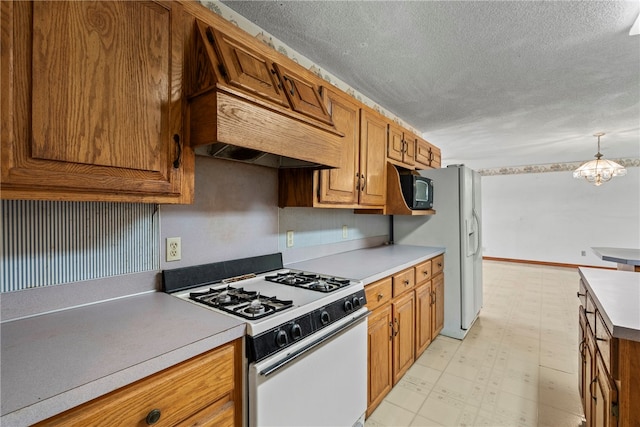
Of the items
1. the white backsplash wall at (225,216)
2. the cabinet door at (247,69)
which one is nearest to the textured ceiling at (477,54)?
the cabinet door at (247,69)

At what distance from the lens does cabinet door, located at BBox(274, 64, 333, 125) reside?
4.75ft

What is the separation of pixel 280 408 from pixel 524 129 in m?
4.53


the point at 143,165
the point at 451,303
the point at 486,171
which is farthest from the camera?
the point at 486,171

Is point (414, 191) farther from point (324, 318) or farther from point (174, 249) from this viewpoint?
point (174, 249)

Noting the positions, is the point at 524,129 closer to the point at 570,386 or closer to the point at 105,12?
the point at 570,386

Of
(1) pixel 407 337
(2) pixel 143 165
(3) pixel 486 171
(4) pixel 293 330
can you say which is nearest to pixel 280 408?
(4) pixel 293 330

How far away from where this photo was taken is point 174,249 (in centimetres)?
142

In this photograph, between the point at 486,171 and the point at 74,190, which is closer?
the point at 74,190

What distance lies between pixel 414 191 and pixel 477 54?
1.08 m

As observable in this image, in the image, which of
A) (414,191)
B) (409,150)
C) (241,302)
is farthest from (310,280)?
(409,150)

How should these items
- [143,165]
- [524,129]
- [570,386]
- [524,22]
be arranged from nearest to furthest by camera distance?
[143,165], [524,22], [570,386], [524,129]

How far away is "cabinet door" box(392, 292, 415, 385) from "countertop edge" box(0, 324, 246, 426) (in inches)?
55.6

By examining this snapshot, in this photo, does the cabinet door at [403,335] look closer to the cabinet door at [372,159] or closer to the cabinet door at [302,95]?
the cabinet door at [372,159]

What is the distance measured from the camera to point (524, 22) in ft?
5.56
